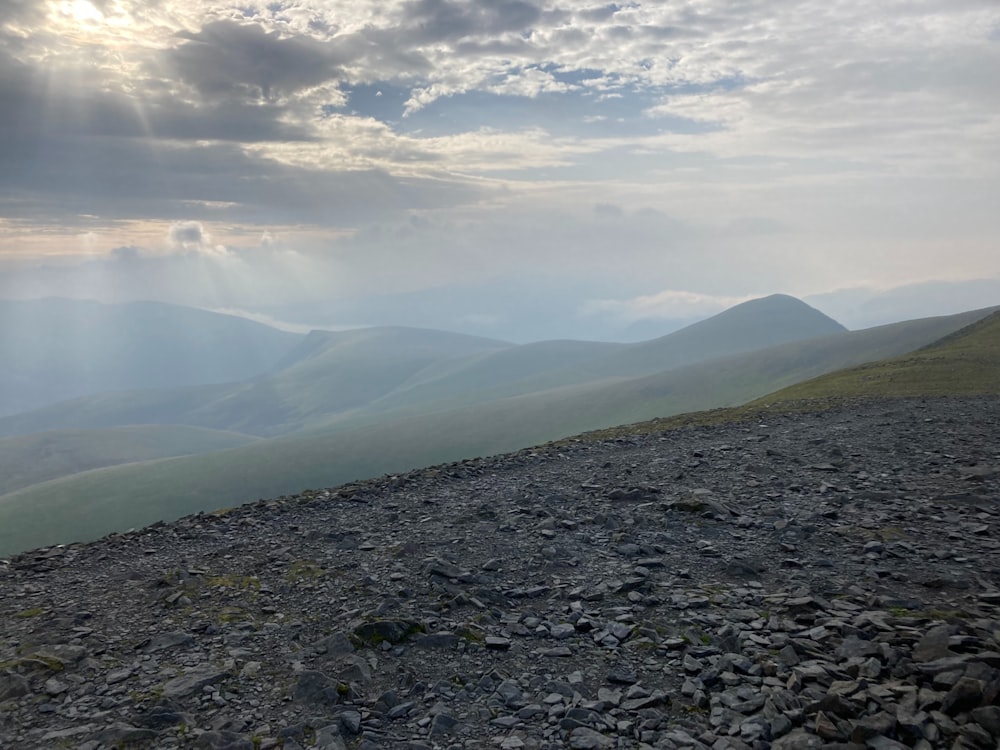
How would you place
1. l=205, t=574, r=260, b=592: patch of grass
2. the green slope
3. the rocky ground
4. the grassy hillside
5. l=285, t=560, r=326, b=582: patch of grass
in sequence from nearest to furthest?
the rocky ground → l=205, t=574, r=260, b=592: patch of grass → l=285, t=560, r=326, b=582: patch of grass → the grassy hillside → the green slope

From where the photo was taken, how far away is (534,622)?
51.7 ft

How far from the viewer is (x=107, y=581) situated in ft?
63.4

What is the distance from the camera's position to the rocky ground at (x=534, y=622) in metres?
11.7

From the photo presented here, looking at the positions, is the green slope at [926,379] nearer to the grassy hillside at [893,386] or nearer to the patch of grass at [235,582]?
the grassy hillside at [893,386]

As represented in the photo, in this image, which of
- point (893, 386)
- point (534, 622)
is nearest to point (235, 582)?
point (534, 622)

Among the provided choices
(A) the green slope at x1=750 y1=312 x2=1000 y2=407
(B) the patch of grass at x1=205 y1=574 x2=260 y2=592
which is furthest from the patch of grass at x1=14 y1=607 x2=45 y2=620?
(A) the green slope at x1=750 y1=312 x2=1000 y2=407

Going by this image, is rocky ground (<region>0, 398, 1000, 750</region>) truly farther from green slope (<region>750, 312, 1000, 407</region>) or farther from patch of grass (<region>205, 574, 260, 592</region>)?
green slope (<region>750, 312, 1000, 407</region>)

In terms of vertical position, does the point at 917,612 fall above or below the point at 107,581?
below

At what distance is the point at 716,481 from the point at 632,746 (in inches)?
720

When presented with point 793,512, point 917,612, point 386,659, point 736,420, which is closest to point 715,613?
point 917,612

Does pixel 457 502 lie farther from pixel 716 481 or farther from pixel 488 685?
pixel 488 685

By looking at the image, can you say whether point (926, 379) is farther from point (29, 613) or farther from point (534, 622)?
point (29, 613)

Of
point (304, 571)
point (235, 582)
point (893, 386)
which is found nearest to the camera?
point (235, 582)

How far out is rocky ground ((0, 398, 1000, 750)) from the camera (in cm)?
1172
